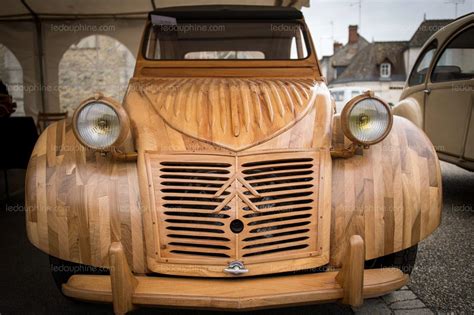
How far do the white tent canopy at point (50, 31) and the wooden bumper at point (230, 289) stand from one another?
7.32m

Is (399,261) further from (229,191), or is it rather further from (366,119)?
(229,191)

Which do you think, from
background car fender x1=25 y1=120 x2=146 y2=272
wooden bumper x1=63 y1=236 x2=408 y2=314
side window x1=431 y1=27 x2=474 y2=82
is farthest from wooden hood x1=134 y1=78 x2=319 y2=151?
side window x1=431 y1=27 x2=474 y2=82

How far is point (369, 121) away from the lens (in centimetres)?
224

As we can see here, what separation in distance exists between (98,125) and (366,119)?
1374 mm

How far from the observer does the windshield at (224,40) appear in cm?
353

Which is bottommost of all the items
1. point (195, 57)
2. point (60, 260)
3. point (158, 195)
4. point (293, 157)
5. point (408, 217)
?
point (60, 260)

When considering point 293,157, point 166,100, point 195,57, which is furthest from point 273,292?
point 195,57

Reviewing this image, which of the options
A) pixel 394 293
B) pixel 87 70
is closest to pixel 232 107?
pixel 394 293

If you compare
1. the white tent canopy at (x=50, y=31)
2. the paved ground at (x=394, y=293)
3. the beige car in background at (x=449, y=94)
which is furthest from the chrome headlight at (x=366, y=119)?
the white tent canopy at (x=50, y=31)

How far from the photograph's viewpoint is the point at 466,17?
16.3 feet

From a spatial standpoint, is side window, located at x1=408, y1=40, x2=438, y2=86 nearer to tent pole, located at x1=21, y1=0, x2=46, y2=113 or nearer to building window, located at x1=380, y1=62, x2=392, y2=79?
tent pole, located at x1=21, y1=0, x2=46, y2=113

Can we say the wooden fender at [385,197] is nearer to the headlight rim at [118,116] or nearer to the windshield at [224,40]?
the headlight rim at [118,116]

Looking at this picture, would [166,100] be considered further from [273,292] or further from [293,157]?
[273,292]

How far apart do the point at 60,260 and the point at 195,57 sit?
2006 mm
